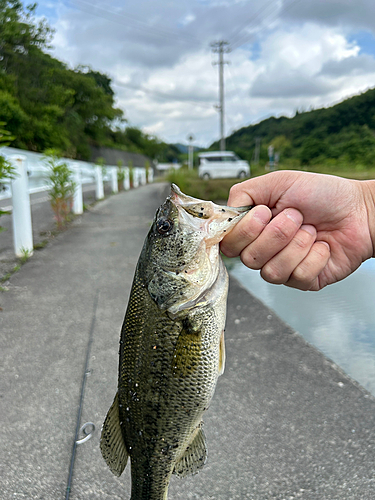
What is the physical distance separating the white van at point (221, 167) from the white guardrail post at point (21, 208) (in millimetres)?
21252

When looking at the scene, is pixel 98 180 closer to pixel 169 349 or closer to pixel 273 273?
pixel 273 273

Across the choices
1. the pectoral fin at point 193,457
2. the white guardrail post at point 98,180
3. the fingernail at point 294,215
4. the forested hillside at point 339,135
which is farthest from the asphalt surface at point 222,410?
the white guardrail post at point 98,180

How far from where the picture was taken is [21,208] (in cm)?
624

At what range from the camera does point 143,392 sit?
172cm

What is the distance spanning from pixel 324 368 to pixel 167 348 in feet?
A: 7.94

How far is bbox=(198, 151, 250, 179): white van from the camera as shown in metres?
28.1

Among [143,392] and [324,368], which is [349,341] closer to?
[324,368]

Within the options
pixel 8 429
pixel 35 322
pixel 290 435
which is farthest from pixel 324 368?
pixel 35 322

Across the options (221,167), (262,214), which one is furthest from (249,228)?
(221,167)

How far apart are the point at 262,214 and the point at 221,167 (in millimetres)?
27553

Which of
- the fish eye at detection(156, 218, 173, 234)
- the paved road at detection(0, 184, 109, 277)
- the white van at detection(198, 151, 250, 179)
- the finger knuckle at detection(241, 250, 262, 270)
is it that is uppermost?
the white van at detection(198, 151, 250, 179)

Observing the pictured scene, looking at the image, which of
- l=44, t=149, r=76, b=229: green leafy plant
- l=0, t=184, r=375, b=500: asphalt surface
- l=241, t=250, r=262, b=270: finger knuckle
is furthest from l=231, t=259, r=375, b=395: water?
l=44, t=149, r=76, b=229: green leafy plant

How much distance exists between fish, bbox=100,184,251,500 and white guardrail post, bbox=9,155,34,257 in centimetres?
495

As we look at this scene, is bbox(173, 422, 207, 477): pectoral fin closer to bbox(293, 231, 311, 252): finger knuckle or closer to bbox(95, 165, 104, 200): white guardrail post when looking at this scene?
bbox(293, 231, 311, 252): finger knuckle
